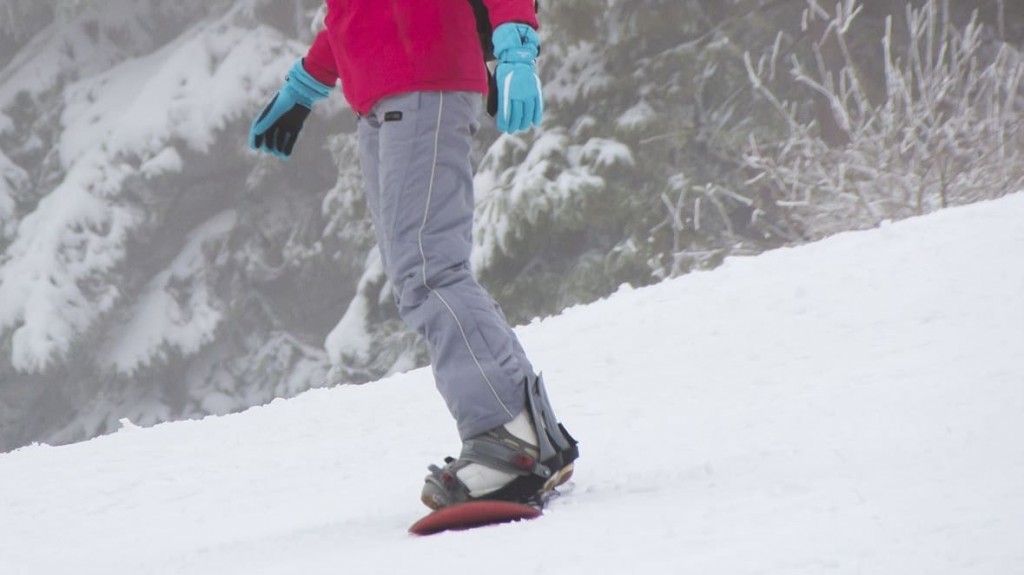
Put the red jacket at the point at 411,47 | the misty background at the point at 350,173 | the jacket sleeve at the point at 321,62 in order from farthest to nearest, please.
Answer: the misty background at the point at 350,173 → the jacket sleeve at the point at 321,62 → the red jacket at the point at 411,47

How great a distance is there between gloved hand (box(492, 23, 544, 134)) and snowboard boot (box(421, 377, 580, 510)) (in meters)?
0.47

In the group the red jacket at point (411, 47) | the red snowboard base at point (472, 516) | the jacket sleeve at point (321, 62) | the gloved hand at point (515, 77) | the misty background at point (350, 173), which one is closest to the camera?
the red snowboard base at point (472, 516)

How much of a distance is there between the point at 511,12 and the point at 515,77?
12 centimetres

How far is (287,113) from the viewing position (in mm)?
2496

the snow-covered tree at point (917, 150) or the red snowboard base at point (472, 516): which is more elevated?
the red snowboard base at point (472, 516)

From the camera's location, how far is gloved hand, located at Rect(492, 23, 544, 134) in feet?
6.22

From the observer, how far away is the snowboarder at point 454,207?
1920 mm

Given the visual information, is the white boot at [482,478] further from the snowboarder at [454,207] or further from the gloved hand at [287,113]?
the gloved hand at [287,113]

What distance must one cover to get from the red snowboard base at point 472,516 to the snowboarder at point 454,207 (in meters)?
0.11

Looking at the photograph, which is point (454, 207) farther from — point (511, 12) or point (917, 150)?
point (917, 150)

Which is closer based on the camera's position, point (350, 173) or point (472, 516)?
point (472, 516)

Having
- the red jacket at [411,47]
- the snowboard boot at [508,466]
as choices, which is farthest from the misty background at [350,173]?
the snowboard boot at [508,466]

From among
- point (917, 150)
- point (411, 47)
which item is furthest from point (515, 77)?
point (917, 150)

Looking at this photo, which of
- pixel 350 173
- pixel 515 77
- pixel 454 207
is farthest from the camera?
pixel 350 173
